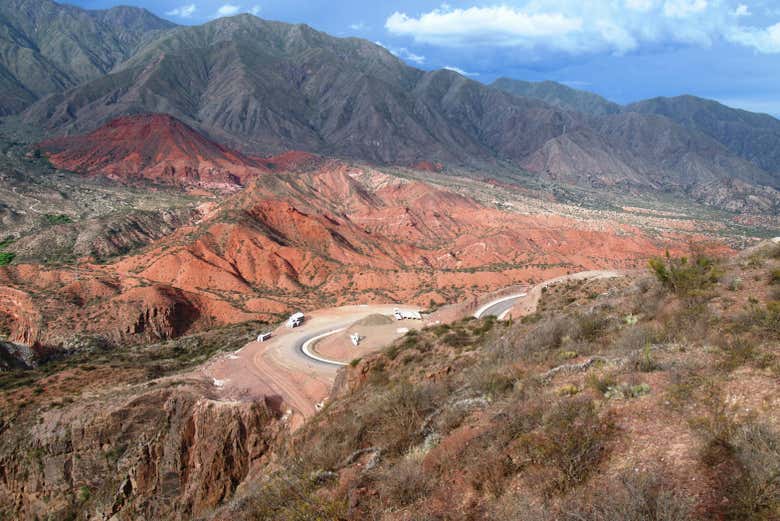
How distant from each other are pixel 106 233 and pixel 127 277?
21764 mm

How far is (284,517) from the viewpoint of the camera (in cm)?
784

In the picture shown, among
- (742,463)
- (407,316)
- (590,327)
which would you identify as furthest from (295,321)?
(742,463)

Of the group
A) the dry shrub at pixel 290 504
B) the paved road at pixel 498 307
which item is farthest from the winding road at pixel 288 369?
the dry shrub at pixel 290 504

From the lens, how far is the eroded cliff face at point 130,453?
2062 cm

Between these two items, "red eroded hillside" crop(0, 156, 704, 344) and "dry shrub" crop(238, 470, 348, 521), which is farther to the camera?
"red eroded hillside" crop(0, 156, 704, 344)

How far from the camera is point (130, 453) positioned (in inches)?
852

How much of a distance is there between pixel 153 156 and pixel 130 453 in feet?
441

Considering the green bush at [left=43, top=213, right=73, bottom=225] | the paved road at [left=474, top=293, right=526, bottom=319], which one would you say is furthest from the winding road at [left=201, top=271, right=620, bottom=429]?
the green bush at [left=43, top=213, right=73, bottom=225]

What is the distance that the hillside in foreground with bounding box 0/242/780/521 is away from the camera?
6637 millimetres

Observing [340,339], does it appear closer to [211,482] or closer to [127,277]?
[211,482]

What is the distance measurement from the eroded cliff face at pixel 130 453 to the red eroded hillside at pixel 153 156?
112 metres

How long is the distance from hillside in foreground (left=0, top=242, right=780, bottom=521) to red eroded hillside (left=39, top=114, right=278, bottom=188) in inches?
4445

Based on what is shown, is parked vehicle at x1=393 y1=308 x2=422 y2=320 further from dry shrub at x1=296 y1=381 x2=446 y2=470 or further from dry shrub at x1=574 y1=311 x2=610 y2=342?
dry shrub at x1=296 y1=381 x2=446 y2=470

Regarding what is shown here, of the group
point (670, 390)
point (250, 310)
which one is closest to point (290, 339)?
point (250, 310)
